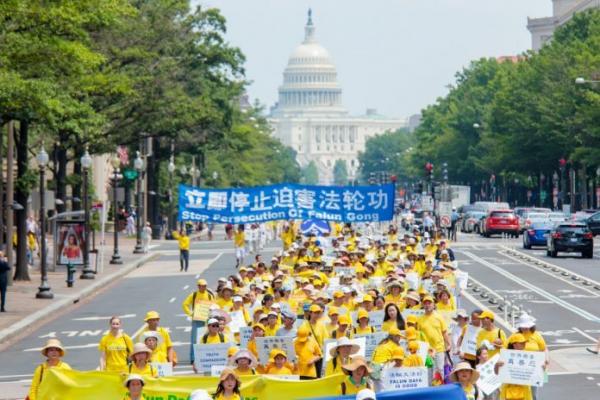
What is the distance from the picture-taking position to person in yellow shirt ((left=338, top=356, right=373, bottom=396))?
55.5 feet

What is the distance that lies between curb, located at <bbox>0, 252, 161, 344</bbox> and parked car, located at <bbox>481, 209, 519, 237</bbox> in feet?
85.3

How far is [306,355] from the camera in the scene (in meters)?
21.1

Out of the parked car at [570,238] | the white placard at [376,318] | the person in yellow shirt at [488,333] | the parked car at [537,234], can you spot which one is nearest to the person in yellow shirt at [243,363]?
the person in yellow shirt at [488,333]

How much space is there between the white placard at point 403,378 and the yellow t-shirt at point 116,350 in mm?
3828

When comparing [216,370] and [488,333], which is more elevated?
[488,333]

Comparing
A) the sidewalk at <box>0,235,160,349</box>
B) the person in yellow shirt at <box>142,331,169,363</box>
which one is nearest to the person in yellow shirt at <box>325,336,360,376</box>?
the person in yellow shirt at <box>142,331,169,363</box>

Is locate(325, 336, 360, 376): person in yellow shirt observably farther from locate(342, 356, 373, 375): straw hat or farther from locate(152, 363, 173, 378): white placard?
locate(152, 363, 173, 378): white placard

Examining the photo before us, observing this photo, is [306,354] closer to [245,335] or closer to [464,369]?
[245,335]

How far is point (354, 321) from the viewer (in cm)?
2522

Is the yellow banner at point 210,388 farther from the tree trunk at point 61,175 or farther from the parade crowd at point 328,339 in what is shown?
the tree trunk at point 61,175

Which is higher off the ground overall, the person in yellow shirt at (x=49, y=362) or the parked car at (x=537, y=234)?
the parked car at (x=537, y=234)

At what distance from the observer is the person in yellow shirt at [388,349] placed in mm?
19594

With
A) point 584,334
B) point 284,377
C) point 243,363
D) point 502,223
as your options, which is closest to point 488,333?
point 284,377

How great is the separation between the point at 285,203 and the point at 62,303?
22.2 feet
